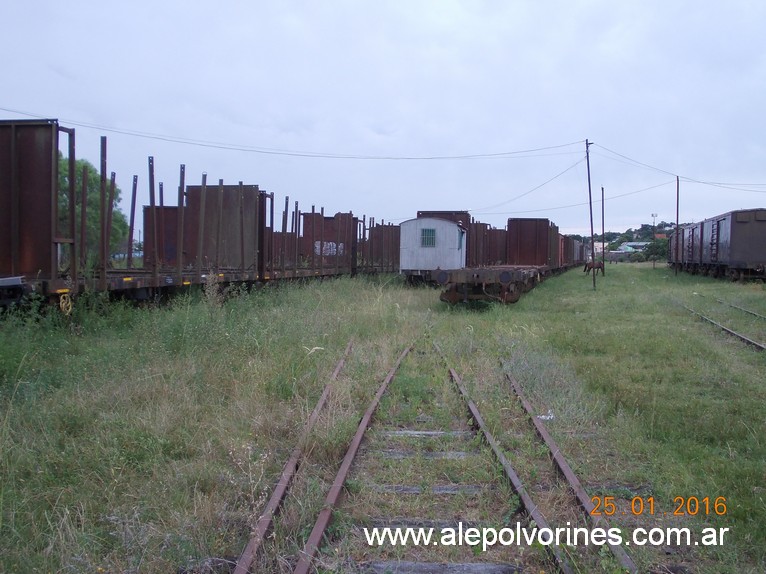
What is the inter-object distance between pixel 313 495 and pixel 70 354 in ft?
16.4

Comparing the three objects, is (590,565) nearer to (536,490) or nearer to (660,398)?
(536,490)

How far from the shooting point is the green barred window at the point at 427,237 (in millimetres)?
22234

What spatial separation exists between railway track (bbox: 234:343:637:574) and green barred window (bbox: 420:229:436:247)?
54.0ft

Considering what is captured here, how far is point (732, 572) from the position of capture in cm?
318

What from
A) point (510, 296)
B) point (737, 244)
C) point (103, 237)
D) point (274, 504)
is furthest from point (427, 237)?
point (274, 504)

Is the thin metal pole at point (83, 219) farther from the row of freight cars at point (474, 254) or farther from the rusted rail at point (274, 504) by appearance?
the row of freight cars at point (474, 254)

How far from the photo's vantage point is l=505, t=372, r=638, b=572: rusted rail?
319 centimetres

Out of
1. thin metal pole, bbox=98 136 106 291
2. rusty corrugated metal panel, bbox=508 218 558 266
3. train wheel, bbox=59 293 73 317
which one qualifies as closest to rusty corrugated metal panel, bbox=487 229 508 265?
rusty corrugated metal panel, bbox=508 218 558 266

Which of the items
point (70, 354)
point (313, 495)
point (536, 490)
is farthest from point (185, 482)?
point (70, 354)

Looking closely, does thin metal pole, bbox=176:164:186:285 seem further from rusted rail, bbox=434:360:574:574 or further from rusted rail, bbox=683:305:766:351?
rusted rail, bbox=683:305:766:351

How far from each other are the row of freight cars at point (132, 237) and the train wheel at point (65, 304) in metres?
0.01

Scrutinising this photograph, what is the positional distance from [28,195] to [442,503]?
6959mm

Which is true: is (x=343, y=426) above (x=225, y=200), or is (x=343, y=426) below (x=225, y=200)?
below

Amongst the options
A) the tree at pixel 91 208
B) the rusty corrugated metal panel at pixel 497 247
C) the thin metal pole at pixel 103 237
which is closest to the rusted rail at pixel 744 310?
the rusty corrugated metal panel at pixel 497 247
